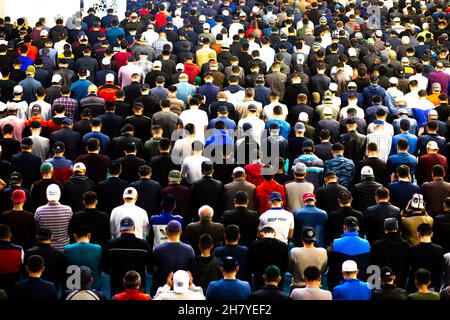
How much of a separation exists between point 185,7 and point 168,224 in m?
16.8

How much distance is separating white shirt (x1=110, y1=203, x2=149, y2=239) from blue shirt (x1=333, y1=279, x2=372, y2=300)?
3.14m

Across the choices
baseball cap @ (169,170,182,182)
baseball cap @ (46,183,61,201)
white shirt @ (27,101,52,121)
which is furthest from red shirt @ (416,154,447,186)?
white shirt @ (27,101,52,121)

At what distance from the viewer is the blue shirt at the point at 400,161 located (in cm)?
1758

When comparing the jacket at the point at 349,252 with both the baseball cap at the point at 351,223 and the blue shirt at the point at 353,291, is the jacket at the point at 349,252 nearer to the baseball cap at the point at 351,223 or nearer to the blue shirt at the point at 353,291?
the baseball cap at the point at 351,223

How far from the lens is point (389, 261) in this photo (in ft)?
48.6

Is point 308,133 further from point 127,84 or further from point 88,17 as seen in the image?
point 88,17

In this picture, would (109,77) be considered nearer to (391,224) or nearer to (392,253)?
(391,224)

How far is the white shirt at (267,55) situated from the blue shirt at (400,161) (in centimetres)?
759

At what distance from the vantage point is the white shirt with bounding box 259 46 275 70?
24.8m

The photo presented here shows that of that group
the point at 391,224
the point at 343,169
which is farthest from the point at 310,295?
the point at 343,169

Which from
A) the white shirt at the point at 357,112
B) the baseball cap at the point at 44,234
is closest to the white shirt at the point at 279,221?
the baseball cap at the point at 44,234

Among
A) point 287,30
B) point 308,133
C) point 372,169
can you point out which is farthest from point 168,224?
point 287,30

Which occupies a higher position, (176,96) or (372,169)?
(176,96)

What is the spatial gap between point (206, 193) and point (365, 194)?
2310 mm
